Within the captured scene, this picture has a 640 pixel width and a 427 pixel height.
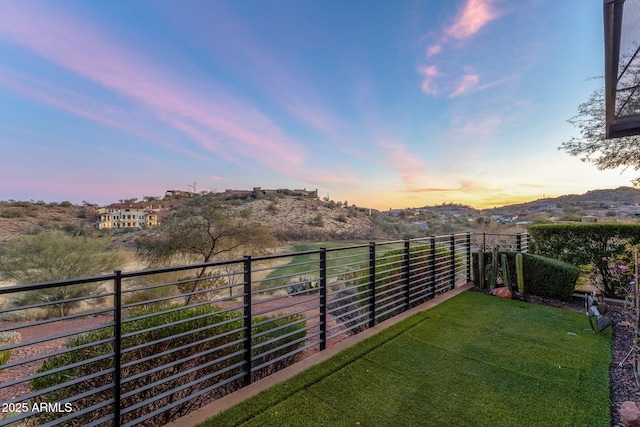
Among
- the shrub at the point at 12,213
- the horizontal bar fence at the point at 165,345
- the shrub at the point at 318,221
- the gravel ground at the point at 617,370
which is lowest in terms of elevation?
the gravel ground at the point at 617,370

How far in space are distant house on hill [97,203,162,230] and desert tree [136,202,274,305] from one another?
182cm

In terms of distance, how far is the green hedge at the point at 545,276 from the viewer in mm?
5016

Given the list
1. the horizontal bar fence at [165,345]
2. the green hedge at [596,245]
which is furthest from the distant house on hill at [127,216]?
the green hedge at [596,245]

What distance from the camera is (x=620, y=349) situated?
3.13m

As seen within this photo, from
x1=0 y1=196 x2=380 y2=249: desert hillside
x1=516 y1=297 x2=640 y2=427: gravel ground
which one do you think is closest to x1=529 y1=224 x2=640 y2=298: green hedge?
x1=516 y1=297 x2=640 y2=427: gravel ground

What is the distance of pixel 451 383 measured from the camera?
237 centimetres

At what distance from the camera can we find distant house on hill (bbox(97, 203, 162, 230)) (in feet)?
43.6

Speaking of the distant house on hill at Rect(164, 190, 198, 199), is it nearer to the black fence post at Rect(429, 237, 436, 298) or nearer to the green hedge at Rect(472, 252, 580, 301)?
the black fence post at Rect(429, 237, 436, 298)

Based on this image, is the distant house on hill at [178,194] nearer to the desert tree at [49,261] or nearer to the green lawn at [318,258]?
the desert tree at [49,261]

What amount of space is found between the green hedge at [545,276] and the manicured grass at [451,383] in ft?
5.35

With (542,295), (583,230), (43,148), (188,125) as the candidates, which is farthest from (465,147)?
(43,148)

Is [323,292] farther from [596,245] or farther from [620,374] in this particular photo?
[596,245]

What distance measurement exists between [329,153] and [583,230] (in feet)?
26.4

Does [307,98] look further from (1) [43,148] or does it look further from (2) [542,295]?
(1) [43,148]
